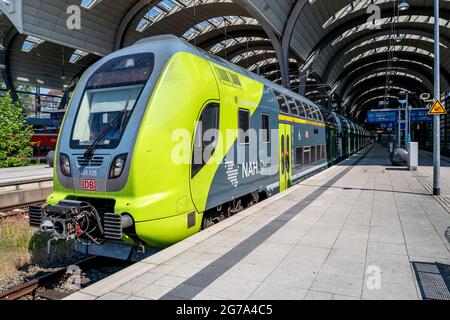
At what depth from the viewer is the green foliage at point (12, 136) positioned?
19312 millimetres

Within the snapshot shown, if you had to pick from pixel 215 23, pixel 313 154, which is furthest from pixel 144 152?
pixel 215 23

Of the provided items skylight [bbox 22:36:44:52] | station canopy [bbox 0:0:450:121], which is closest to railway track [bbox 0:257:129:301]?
station canopy [bbox 0:0:450:121]

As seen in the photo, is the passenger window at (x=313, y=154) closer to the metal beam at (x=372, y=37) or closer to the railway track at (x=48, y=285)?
the railway track at (x=48, y=285)

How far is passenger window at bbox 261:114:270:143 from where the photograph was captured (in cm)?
914

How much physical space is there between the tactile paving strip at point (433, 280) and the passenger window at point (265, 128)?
5034 mm

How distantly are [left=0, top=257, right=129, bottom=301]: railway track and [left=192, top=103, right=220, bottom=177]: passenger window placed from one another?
237cm

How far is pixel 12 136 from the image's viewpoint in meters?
19.9

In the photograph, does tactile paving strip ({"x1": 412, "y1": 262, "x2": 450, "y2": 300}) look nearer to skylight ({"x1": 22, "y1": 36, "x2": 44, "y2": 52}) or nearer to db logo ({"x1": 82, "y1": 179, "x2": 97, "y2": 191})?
db logo ({"x1": 82, "y1": 179, "x2": 97, "y2": 191})

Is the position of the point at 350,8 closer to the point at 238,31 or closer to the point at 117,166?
the point at 238,31

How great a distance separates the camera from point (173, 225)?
5.48m

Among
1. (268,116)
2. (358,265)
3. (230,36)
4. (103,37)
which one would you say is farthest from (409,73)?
(358,265)

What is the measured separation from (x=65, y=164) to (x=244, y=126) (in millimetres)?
3894

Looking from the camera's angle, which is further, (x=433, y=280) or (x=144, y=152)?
(x=144, y=152)

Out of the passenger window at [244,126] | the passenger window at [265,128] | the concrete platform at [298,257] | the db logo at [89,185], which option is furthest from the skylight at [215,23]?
the db logo at [89,185]
